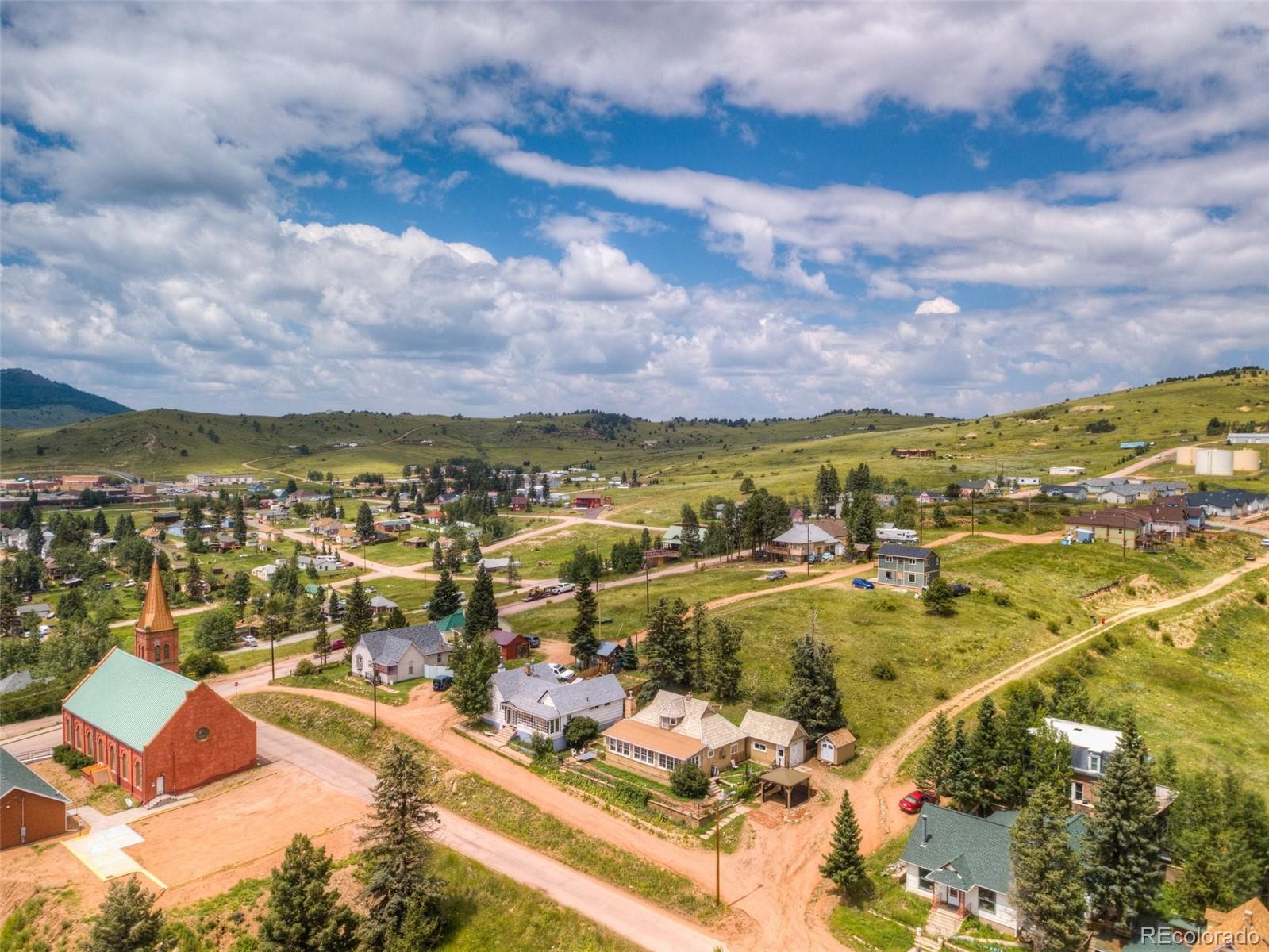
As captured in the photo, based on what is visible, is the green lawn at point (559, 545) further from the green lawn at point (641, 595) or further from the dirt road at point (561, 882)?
the dirt road at point (561, 882)

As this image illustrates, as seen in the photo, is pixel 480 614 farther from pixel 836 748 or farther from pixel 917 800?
pixel 917 800

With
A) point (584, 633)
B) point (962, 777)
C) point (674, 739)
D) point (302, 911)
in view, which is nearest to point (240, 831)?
point (302, 911)

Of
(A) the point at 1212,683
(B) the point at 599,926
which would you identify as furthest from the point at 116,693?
(A) the point at 1212,683

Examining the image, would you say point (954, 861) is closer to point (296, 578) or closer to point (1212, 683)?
point (1212, 683)

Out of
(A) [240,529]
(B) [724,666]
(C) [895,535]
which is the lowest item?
(B) [724,666]

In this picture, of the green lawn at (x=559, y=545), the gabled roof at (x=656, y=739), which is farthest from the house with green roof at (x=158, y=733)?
the green lawn at (x=559, y=545)

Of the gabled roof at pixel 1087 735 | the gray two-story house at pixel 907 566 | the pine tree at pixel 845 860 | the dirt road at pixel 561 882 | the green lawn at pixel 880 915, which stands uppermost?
the gray two-story house at pixel 907 566

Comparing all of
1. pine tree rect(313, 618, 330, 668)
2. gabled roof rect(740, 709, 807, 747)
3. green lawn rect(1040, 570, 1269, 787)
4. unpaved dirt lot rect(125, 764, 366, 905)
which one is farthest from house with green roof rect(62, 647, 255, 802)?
green lawn rect(1040, 570, 1269, 787)
